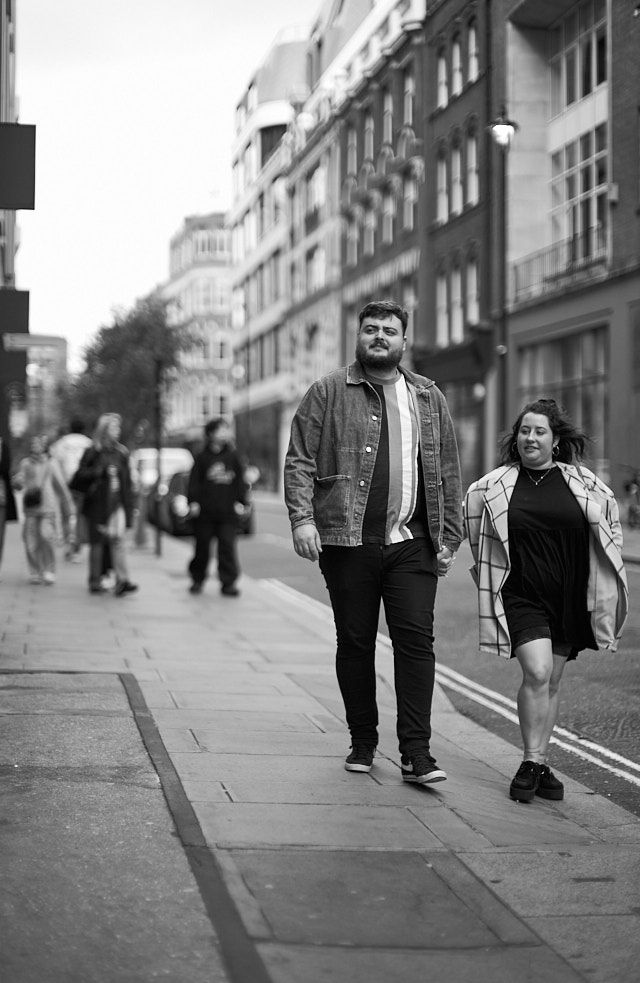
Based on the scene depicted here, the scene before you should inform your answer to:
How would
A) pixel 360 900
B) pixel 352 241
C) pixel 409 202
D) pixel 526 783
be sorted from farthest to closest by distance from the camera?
pixel 352 241, pixel 409 202, pixel 526 783, pixel 360 900

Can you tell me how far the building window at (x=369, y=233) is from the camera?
51250 millimetres

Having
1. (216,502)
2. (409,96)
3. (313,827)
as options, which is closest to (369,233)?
(409,96)

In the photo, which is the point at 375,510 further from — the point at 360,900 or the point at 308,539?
the point at 360,900

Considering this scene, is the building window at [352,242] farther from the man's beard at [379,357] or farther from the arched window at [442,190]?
the man's beard at [379,357]

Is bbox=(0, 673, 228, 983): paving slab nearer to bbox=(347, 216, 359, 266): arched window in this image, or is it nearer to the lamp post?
the lamp post

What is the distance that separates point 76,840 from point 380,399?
2.23 metres

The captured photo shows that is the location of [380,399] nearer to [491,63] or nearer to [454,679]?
[454,679]

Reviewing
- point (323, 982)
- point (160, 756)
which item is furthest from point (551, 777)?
point (323, 982)

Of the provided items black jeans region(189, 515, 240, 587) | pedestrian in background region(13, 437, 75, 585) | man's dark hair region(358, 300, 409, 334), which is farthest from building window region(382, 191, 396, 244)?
man's dark hair region(358, 300, 409, 334)

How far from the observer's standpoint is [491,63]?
37.2 meters

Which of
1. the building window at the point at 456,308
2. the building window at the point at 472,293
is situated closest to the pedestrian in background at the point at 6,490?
the building window at the point at 472,293

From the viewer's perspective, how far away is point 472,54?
128 ft

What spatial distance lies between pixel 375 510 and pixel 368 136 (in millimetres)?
47825

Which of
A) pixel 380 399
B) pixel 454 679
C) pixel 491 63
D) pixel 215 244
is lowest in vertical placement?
pixel 454 679
